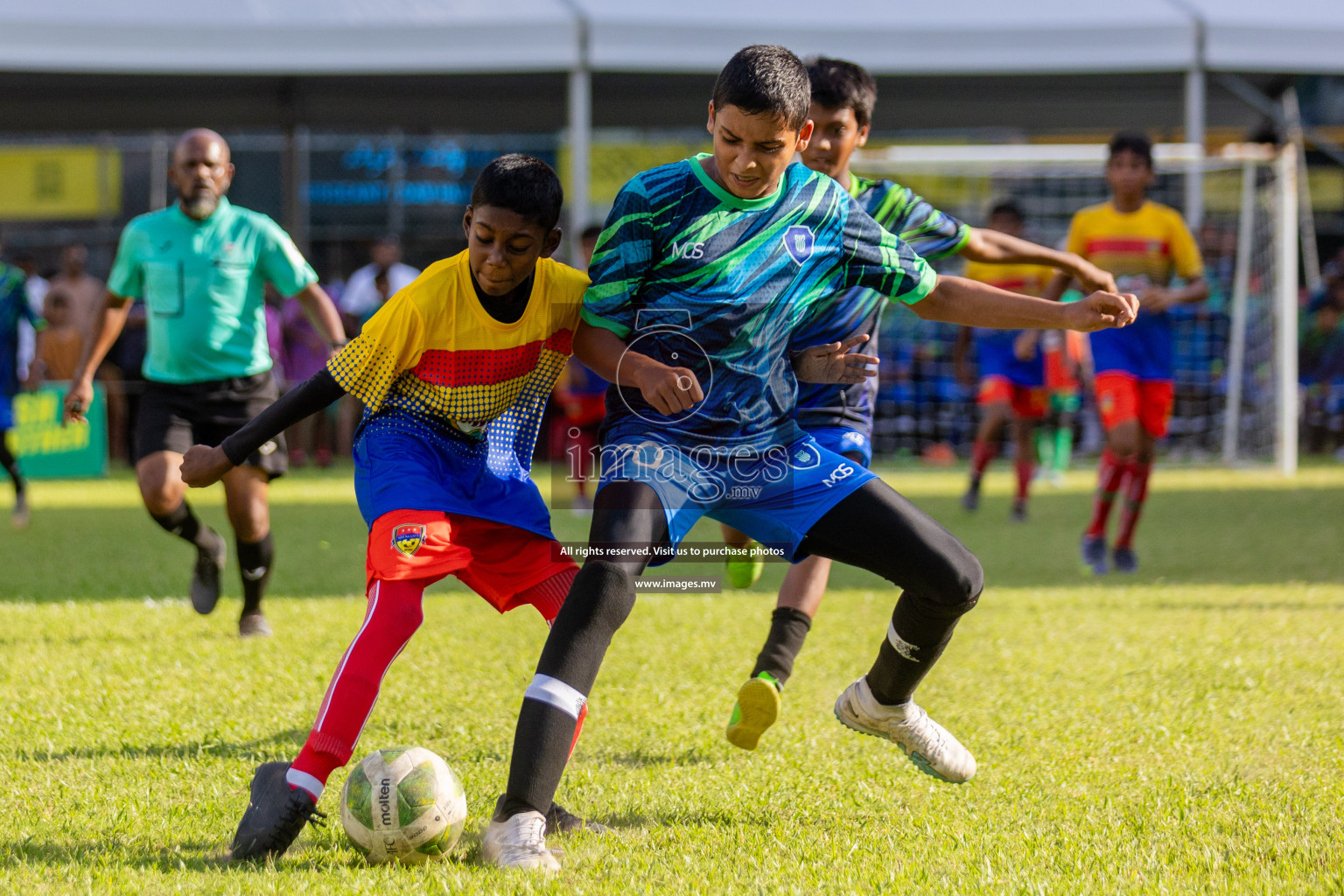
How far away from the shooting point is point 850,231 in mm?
3229

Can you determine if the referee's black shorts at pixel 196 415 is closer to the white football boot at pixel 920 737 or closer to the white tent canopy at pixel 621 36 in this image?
the white football boot at pixel 920 737

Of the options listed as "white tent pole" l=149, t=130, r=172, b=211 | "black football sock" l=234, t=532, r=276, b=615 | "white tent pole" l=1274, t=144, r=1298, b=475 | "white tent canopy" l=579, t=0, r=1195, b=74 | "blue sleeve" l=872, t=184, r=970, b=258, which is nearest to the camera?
"blue sleeve" l=872, t=184, r=970, b=258

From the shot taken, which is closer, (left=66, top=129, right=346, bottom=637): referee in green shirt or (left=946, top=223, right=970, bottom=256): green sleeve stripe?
(left=946, top=223, right=970, bottom=256): green sleeve stripe

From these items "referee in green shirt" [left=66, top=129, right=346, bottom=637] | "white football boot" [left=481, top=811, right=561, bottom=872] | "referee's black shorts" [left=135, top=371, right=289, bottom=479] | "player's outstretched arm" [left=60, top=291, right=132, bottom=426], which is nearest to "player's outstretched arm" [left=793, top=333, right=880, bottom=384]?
"white football boot" [left=481, top=811, right=561, bottom=872]

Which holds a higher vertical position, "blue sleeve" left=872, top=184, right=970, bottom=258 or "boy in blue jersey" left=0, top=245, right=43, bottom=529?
"blue sleeve" left=872, top=184, right=970, bottom=258

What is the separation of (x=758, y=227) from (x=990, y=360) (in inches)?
300

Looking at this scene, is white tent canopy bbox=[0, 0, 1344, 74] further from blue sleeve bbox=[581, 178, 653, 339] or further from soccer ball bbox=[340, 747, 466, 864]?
soccer ball bbox=[340, 747, 466, 864]

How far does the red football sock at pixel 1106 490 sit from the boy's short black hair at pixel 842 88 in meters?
3.71

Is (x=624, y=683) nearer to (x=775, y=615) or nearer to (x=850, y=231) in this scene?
(x=775, y=615)

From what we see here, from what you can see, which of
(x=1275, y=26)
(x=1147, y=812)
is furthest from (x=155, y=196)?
(x=1147, y=812)

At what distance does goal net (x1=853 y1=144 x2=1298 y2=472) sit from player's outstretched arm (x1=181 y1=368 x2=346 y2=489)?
11414 millimetres

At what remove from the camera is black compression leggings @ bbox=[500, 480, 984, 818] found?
273 centimetres

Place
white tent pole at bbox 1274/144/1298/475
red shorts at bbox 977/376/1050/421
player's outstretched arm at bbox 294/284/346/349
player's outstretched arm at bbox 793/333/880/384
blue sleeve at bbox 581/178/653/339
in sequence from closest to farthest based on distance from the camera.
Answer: blue sleeve at bbox 581/178/653/339
player's outstretched arm at bbox 793/333/880/384
player's outstretched arm at bbox 294/284/346/349
red shorts at bbox 977/376/1050/421
white tent pole at bbox 1274/144/1298/475

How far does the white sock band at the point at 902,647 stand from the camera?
3.22m
